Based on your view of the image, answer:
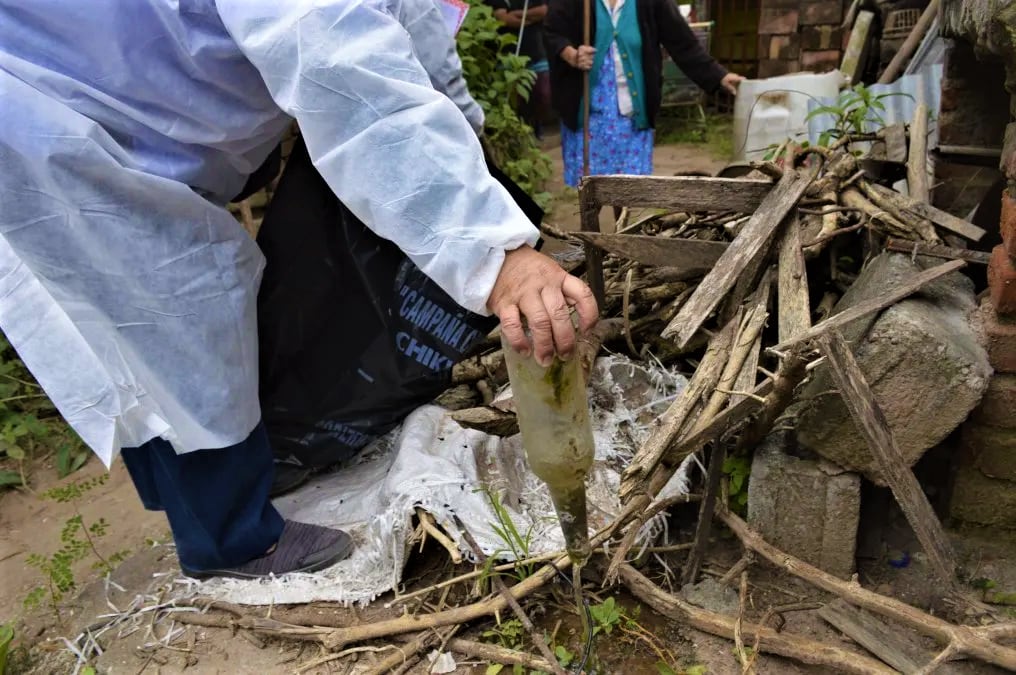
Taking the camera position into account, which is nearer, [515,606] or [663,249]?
[515,606]

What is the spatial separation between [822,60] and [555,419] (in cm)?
636

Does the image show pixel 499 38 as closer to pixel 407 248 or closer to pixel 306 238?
pixel 306 238

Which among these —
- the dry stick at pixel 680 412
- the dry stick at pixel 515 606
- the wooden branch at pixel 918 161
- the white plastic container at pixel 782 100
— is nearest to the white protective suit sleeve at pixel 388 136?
the dry stick at pixel 680 412

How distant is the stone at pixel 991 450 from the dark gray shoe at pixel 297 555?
5.77 feet

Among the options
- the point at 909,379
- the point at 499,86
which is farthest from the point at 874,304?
the point at 499,86

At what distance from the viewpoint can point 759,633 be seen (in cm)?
171

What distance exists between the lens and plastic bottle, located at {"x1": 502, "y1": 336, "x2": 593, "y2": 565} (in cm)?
127

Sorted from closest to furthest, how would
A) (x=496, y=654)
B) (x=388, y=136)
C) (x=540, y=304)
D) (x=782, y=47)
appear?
(x=540, y=304), (x=388, y=136), (x=496, y=654), (x=782, y=47)

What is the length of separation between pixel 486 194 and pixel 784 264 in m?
1.02

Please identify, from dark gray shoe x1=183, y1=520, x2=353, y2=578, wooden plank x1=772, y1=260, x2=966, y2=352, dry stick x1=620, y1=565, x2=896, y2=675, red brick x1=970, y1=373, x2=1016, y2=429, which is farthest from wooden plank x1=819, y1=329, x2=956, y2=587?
dark gray shoe x1=183, y1=520, x2=353, y2=578

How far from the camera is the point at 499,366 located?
105 inches

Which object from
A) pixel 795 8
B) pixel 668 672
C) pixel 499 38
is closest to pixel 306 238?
pixel 668 672

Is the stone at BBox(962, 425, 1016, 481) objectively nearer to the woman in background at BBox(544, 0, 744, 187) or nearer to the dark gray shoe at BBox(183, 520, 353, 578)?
the dark gray shoe at BBox(183, 520, 353, 578)

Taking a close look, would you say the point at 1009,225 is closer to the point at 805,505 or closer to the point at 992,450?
the point at 992,450
